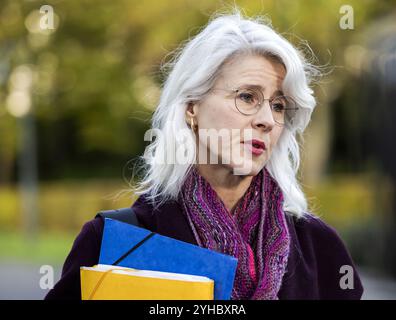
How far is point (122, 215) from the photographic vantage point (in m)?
2.70

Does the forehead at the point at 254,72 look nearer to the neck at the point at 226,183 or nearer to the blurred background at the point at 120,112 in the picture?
the neck at the point at 226,183

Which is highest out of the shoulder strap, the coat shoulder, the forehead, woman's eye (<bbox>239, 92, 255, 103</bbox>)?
the forehead

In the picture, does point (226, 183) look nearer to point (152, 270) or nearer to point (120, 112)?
point (152, 270)

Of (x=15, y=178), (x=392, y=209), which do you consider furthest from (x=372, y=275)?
(x=15, y=178)

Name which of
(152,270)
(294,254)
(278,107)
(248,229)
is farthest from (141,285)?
(278,107)

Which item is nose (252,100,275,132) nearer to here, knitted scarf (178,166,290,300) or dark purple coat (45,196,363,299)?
knitted scarf (178,166,290,300)

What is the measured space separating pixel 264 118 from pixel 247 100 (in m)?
0.09

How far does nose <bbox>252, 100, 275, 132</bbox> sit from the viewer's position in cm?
273

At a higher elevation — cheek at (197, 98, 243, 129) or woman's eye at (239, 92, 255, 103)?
woman's eye at (239, 92, 255, 103)

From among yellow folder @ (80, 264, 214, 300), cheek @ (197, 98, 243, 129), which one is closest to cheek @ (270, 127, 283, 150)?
cheek @ (197, 98, 243, 129)

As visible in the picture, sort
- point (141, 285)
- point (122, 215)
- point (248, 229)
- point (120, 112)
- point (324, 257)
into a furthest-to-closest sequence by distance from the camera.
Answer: point (120, 112), point (324, 257), point (248, 229), point (122, 215), point (141, 285)

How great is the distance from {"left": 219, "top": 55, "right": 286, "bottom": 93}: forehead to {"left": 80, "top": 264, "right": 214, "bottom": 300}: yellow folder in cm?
72

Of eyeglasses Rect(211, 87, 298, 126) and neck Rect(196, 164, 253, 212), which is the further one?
neck Rect(196, 164, 253, 212)

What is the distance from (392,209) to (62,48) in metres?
10.5
